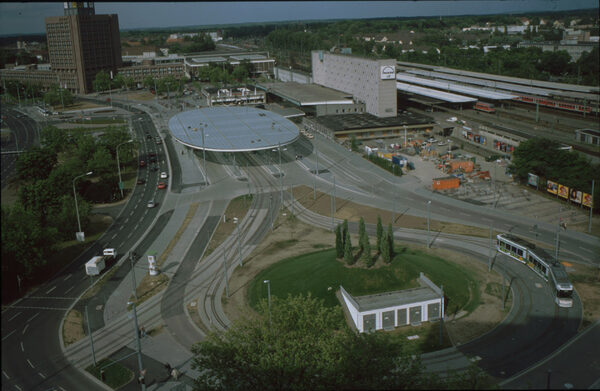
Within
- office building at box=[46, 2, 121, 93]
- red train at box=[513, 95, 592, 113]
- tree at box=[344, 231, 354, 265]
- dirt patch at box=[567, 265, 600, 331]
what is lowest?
dirt patch at box=[567, 265, 600, 331]

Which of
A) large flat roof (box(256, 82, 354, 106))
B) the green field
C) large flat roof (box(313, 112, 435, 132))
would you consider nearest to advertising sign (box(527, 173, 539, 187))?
the green field

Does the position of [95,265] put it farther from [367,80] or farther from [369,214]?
[367,80]

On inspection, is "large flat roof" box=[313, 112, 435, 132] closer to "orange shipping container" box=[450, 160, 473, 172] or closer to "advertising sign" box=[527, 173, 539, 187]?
"orange shipping container" box=[450, 160, 473, 172]

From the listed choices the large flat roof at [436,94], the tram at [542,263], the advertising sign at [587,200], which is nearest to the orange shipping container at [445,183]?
the advertising sign at [587,200]

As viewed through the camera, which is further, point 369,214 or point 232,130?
point 232,130

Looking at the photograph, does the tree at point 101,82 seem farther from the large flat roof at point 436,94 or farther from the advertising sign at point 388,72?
the advertising sign at point 388,72

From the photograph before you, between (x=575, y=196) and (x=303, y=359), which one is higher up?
(x=303, y=359)

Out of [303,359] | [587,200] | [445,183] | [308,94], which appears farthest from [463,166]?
[303,359]
